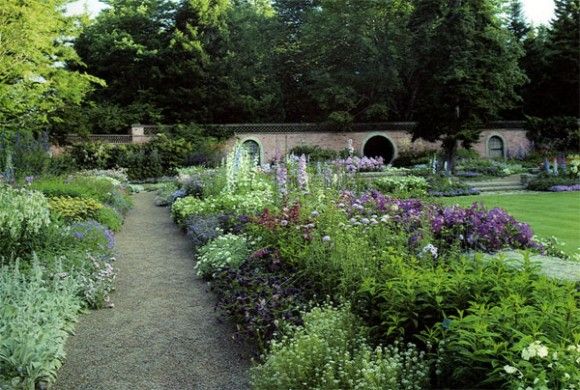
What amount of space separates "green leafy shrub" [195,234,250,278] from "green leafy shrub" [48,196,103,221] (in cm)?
324

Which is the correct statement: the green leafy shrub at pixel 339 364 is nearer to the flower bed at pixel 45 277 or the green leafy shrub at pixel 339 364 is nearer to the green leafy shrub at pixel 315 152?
the flower bed at pixel 45 277

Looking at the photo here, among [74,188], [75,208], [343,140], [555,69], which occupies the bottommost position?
[75,208]

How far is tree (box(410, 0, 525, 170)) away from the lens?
21.5 metres

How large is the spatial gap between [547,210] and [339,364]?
34.8 feet

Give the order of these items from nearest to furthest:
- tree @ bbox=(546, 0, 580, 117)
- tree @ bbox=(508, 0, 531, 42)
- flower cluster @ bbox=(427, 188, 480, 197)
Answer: flower cluster @ bbox=(427, 188, 480, 197)
tree @ bbox=(546, 0, 580, 117)
tree @ bbox=(508, 0, 531, 42)

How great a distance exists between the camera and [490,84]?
21812 mm

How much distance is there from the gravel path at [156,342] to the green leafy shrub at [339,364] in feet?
1.74

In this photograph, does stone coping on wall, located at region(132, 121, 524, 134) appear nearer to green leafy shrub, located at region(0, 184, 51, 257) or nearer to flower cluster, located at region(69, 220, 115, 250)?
flower cluster, located at region(69, 220, 115, 250)

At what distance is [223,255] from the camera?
687 cm

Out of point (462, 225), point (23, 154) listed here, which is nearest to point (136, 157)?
point (23, 154)

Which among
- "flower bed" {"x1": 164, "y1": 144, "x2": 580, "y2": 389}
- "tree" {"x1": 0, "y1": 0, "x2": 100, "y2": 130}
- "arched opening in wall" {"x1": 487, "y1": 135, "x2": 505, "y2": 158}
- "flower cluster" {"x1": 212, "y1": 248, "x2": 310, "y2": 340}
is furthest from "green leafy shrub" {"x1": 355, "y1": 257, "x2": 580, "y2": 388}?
"arched opening in wall" {"x1": 487, "y1": 135, "x2": 505, "y2": 158}

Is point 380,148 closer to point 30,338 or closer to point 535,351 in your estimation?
point 30,338

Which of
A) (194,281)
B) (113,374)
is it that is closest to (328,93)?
(194,281)

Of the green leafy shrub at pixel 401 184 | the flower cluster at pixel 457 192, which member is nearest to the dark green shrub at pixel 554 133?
the flower cluster at pixel 457 192
